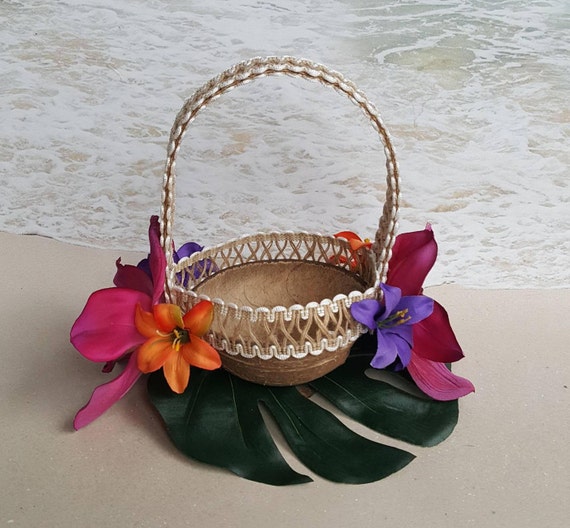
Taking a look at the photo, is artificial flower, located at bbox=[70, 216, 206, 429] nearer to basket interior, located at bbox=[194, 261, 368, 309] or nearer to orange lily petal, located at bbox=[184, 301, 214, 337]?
orange lily petal, located at bbox=[184, 301, 214, 337]

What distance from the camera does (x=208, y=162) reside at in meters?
1.39

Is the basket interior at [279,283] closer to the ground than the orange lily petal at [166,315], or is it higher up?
closer to the ground

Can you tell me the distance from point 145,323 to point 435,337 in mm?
366

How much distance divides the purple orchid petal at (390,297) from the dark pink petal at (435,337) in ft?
0.18

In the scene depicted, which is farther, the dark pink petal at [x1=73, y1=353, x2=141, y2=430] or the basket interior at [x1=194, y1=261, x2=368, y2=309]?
the basket interior at [x1=194, y1=261, x2=368, y2=309]

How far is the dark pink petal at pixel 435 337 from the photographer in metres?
0.88

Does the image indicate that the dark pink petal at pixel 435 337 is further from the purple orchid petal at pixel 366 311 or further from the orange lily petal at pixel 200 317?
the orange lily petal at pixel 200 317

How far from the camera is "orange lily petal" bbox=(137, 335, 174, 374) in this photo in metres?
0.81

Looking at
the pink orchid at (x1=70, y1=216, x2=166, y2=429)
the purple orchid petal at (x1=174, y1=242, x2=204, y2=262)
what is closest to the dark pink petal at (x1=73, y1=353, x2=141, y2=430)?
the pink orchid at (x1=70, y1=216, x2=166, y2=429)

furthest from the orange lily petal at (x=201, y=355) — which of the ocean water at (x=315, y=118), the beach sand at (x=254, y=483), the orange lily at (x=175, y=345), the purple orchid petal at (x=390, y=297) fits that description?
the ocean water at (x=315, y=118)

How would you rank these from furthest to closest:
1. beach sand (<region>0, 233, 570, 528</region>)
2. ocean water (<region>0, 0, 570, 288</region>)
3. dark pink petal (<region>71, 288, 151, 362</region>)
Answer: ocean water (<region>0, 0, 570, 288</region>) < dark pink petal (<region>71, 288, 151, 362</region>) < beach sand (<region>0, 233, 570, 528</region>)

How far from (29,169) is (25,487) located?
0.89m

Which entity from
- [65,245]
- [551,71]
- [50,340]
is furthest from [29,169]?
[551,71]

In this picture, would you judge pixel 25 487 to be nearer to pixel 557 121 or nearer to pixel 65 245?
pixel 65 245
